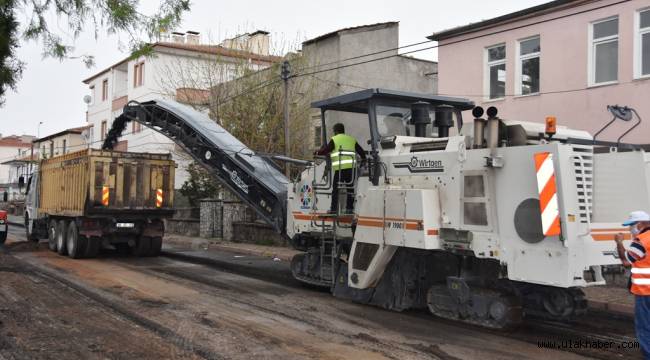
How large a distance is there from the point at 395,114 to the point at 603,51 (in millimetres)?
7377

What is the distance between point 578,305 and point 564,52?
369 inches

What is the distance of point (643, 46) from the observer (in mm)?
13039

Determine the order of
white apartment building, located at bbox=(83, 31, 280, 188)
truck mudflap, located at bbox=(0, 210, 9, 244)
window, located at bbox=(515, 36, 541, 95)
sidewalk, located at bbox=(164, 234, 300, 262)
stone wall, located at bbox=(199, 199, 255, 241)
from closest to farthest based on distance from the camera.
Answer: window, located at bbox=(515, 36, 541, 95) → sidewalk, located at bbox=(164, 234, 300, 262) → truck mudflap, located at bbox=(0, 210, 9, 244) → stone wall, located at bbox=(199, 199, 255, 241) → white apartment building, located at bbox=(83, 31, 280, 188)

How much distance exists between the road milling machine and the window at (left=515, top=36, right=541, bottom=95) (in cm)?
669

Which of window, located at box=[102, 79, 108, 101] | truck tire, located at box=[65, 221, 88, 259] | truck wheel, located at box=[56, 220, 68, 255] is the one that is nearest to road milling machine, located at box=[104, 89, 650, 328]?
truck tire, located at box=[65, 221, 88, 259]

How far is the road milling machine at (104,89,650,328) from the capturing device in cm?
641

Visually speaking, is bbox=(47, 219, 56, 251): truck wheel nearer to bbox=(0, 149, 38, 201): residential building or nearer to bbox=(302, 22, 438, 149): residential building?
bbox=(302, 22, 438, 149): residential building

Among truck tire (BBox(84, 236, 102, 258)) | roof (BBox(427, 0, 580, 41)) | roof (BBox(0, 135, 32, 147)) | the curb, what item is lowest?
the curb

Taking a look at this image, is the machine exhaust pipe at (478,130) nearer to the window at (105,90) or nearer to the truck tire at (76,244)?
the truck tire at (76,244)

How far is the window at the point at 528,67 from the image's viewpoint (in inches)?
605

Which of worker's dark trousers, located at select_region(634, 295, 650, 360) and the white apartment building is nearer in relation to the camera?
worker's dark trousers, located at select_region(634, 295, 650, 360)

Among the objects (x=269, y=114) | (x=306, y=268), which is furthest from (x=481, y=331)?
(x=269, y=114)

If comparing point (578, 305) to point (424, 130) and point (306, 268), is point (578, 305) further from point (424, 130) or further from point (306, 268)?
point (306, 268)

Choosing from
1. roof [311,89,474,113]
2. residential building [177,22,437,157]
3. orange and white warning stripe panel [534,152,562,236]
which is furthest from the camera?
residential building [177,22,437,157]
